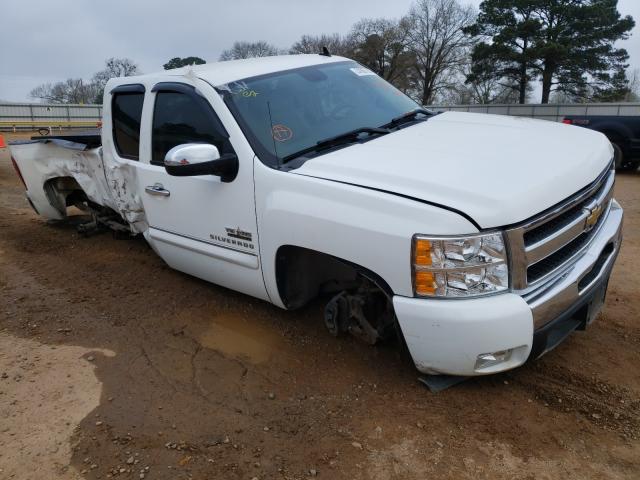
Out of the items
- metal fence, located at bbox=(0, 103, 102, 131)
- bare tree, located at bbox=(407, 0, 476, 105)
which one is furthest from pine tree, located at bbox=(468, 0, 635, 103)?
metal fence, located at bbox=(0, 103, 102, 131)

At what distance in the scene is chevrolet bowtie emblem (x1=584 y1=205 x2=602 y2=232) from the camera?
301 centimetres

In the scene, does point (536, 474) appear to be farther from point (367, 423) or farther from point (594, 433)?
point (367, 423)

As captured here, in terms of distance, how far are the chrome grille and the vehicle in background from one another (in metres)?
10.1

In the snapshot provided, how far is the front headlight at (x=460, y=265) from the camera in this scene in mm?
2508

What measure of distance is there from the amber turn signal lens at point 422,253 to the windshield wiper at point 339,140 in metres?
1.09

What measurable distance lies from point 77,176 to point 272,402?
3.84 meters

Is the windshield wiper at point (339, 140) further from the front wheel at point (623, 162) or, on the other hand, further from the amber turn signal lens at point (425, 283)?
the front wheel at point (623, 162)

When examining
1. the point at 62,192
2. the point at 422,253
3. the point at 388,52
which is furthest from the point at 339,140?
the point at 388,52

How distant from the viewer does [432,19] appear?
54.1 meters

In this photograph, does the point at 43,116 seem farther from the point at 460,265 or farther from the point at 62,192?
the point at 460,265

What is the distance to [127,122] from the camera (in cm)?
449

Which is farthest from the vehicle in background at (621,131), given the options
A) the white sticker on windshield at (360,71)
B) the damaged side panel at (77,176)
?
the damaged side panel at (77,176)

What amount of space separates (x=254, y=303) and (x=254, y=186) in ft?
4.12

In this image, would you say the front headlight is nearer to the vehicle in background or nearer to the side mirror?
the side mirror
